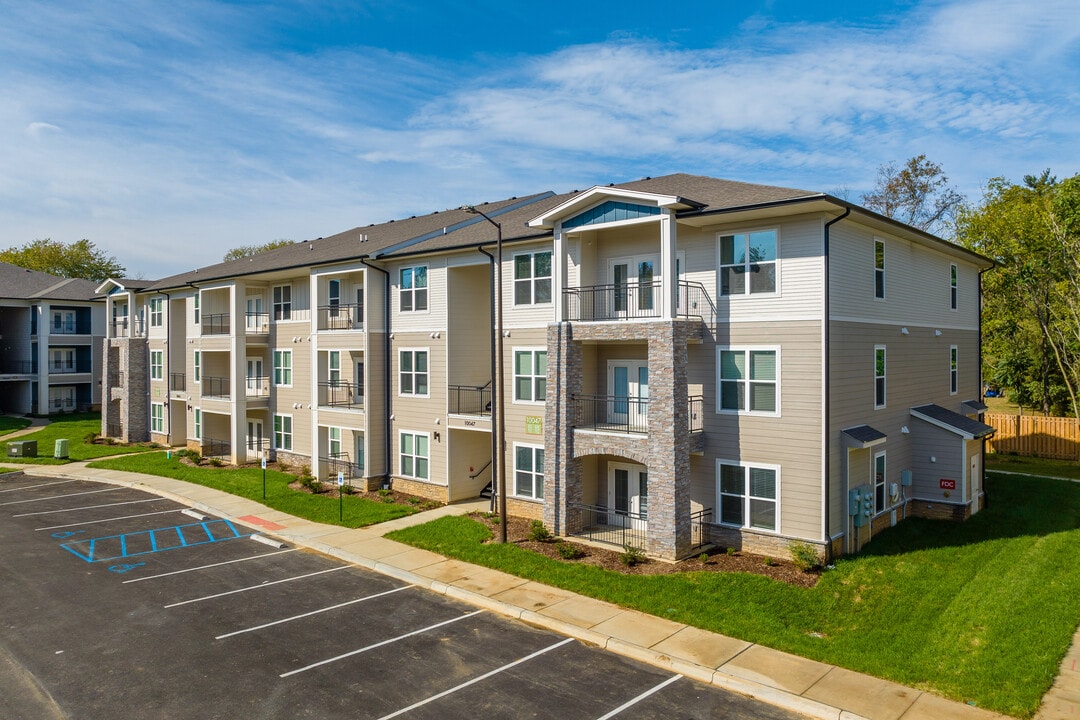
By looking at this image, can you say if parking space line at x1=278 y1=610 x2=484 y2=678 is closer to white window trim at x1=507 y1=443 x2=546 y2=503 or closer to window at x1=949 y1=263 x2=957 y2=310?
white window trim at x1=507 y1=443 x2=546 y2=503

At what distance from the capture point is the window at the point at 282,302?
31.8 m

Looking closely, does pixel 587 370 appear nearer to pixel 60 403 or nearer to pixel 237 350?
pixel 237 350

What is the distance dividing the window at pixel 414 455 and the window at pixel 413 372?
1.66 metres

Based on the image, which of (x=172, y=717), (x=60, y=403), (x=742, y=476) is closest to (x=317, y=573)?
(x=172, y=717)

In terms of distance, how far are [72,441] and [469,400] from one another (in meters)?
28.8

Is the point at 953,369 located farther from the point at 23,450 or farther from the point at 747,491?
the point at 23,450

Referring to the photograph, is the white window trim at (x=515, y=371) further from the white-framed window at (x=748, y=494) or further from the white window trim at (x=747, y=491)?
the white-framed window at (x=748, y=494)

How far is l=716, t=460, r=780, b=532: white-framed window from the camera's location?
1736 cm

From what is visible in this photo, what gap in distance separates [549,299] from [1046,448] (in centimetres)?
2670

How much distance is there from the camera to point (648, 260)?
1975 cm

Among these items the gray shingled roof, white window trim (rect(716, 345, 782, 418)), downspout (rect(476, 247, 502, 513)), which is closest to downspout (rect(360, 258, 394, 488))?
downspout (rect(476, 247, 502, 513))

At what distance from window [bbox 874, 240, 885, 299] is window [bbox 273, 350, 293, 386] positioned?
2389 cm

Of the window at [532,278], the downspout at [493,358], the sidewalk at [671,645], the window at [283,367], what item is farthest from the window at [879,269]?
the window at [283,367]

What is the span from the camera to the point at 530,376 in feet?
72.0
